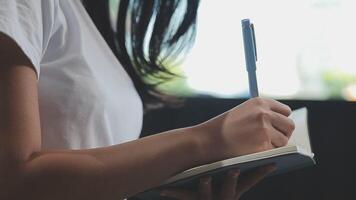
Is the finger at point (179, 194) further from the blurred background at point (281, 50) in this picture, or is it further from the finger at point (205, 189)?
the blurred background at point (281, 50)

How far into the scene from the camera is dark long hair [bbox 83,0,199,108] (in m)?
0.90

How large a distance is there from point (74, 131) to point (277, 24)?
72cm

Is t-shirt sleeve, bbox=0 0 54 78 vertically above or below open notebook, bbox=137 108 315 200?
above

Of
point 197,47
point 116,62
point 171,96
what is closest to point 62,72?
point 116,62

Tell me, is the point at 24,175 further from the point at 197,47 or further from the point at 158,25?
the point at 197,47

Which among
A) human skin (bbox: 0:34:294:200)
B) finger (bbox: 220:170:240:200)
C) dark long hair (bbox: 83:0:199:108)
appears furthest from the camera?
dark long hair (bbox: 83:0:199:108)

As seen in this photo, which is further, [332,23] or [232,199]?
[332,23]

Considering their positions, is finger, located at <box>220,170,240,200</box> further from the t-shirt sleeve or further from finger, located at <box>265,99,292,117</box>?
the t-shirt sleeve

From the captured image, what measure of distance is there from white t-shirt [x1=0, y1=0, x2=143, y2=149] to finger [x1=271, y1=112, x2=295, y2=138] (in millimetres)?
224

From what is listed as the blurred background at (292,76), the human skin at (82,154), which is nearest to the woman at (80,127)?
the human skin at (82,154)

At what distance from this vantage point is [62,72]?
0.68m

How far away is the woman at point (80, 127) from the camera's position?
0.57 m

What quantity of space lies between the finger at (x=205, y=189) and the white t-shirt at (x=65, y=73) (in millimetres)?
155

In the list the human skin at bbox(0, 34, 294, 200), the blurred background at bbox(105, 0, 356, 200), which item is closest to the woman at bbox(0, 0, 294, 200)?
the human skin at bbox(0, 34, 294, 200)
